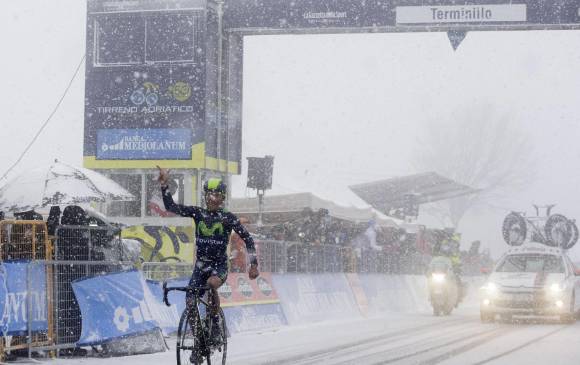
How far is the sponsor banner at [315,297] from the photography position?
19.3m

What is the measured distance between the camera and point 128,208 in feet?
78.5

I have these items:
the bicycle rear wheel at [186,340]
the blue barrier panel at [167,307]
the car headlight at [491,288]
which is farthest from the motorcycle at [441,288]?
the bicycle rear wheel at [186,340]

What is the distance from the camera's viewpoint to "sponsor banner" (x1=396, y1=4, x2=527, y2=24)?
2177 centimetres

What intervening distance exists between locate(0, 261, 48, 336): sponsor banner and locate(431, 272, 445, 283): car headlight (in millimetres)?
13754

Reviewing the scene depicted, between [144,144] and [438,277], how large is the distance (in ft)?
25.3

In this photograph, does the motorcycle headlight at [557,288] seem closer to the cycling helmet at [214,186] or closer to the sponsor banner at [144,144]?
the sponsor banner at [144,144]

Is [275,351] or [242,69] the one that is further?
[242,69]

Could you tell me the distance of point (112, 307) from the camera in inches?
493

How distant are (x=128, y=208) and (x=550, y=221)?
12.4 m

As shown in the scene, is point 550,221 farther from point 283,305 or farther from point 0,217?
point 0,217

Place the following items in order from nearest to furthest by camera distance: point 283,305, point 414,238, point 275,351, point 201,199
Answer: point 275,351, point 283,305, point 201,199, point 414,238

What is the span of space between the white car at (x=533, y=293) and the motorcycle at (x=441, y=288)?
246 cm

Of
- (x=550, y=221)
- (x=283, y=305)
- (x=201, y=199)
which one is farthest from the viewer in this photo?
(x=550, y=221)

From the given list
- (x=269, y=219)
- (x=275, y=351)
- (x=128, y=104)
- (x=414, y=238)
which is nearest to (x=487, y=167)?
(x=414, y=238)
